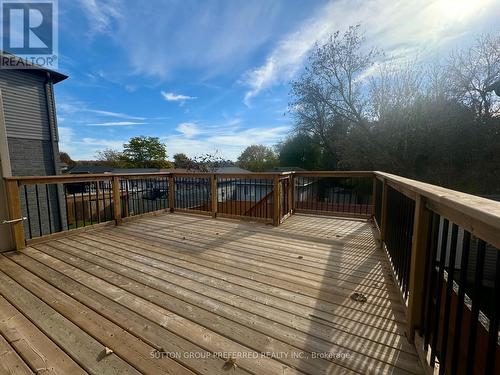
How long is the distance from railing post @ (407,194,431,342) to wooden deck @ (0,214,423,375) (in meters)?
0.15

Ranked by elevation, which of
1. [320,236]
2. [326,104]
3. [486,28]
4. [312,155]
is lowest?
[320,236]

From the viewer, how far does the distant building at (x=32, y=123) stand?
7.36 meters

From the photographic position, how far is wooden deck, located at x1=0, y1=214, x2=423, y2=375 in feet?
4.17

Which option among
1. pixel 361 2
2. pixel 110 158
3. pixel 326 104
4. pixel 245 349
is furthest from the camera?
pixel 110 158

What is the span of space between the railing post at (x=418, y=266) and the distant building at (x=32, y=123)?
898cm

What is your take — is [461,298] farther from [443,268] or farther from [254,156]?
[254,156]

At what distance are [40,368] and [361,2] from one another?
30.2 feet

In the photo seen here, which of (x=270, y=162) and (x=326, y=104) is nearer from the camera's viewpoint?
(x=326, y=104)

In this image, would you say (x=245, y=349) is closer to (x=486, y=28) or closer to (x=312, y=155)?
(x=486, y=28)

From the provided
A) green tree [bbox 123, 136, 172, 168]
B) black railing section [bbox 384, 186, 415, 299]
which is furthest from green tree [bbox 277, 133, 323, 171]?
green tree [bbox 123, 136, 172, 168]

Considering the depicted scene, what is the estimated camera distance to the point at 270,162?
2934 cm

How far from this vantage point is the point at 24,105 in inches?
303

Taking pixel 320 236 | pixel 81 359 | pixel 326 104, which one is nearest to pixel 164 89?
pixel 326 104

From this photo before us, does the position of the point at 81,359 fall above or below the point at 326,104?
below
